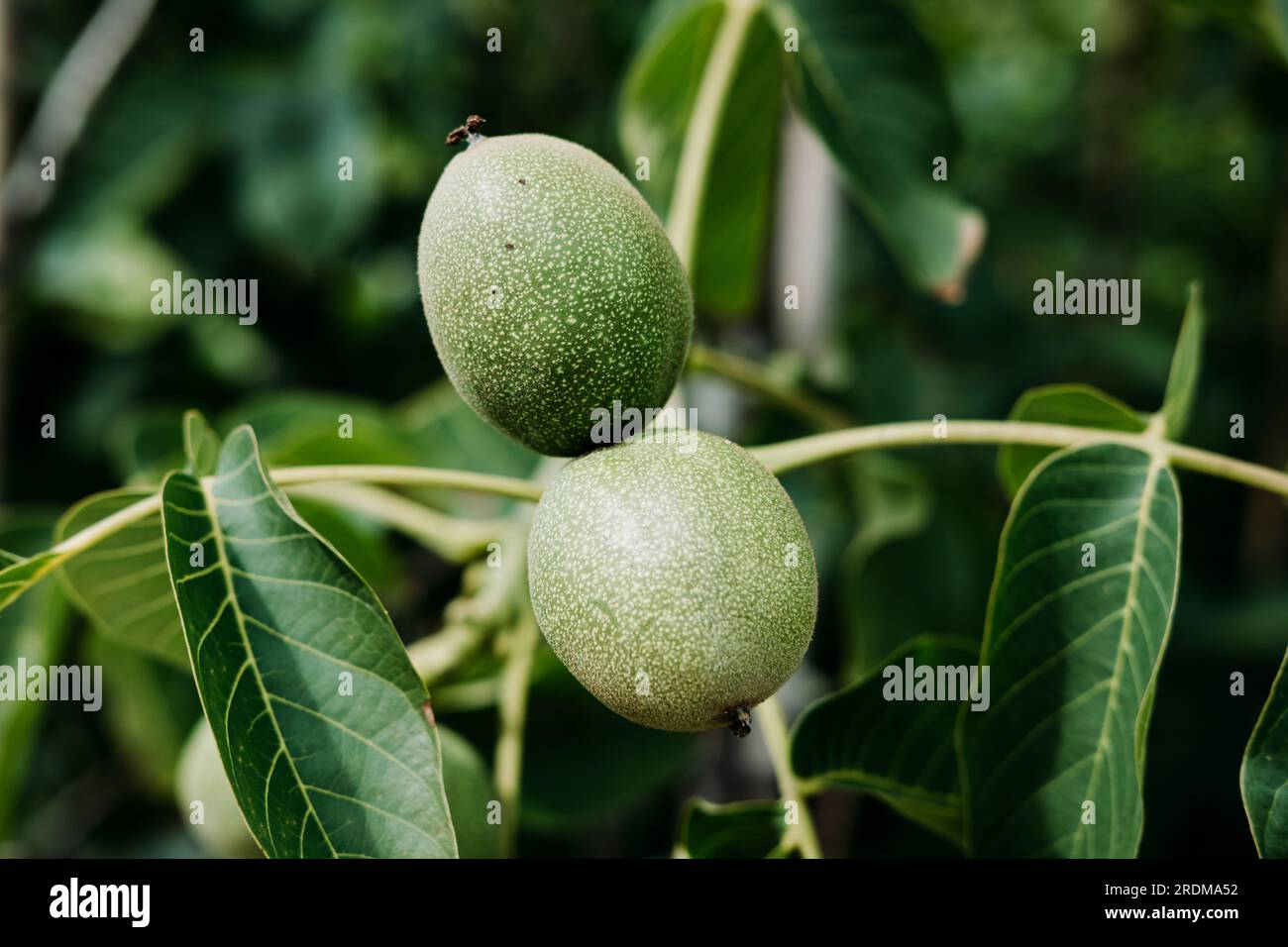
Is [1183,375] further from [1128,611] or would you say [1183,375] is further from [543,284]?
[543,284]

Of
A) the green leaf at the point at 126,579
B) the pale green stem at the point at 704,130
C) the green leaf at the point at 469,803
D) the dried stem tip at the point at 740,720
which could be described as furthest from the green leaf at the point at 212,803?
the pale green stem at the point at 704,130

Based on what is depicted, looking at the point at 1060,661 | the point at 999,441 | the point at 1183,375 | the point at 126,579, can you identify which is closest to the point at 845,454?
the point at 999,441

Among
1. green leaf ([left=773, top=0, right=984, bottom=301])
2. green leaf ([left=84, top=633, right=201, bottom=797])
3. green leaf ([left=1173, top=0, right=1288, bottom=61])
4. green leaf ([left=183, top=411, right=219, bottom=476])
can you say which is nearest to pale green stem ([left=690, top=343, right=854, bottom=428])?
green leaf ([left=773, top=0, right=984, bottom=301])

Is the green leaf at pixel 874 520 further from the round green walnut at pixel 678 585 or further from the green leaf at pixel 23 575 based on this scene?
the green leaf at pixel 23 575

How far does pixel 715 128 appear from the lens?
48.3 inches

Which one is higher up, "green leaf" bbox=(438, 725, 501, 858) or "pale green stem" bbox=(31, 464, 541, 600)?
"pale green stem" bbox=(31, 464, 541, 600)

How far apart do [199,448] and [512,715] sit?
1.23 ft

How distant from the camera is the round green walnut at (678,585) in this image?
0.72m

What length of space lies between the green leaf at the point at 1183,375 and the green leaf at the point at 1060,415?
0.10 ft

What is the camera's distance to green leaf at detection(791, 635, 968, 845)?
988 millimetres

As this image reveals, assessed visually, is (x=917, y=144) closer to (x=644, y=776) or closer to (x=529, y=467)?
(x=529, y=467)

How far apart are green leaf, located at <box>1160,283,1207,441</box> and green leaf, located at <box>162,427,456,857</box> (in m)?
0.67

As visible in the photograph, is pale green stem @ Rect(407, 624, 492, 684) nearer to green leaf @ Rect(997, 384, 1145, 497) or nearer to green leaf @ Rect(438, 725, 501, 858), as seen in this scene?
green leaf @ Rect(438, 725, 501, 858)
